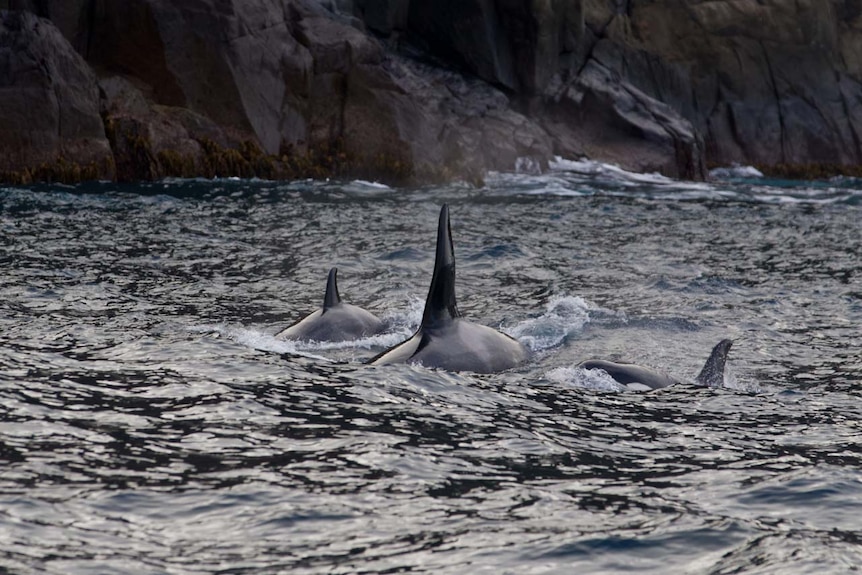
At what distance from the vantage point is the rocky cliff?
23828 millimetres

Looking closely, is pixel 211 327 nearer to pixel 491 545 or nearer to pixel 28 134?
pixel 491 545

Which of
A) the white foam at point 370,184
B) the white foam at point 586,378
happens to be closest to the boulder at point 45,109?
the white foam at point 370,184

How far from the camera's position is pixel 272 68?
92.5ft

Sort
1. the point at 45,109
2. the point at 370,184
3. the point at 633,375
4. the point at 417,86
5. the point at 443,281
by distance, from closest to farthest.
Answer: the point at 443,281, the point at 633,375, the point at 45,109, the point at 370,184, the point at 417,86

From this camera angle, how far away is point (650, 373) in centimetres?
882

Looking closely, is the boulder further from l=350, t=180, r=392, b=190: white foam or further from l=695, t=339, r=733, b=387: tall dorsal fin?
l=695, t=339, r=733, b=387: tall dorsal fin

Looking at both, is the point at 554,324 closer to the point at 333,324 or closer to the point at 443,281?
the point at 333,324

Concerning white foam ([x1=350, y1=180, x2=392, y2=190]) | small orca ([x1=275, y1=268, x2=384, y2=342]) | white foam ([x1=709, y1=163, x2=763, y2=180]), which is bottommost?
small orca ([x1=275, y1=268, x2=384, y2=342])

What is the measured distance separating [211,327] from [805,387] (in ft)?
16.7

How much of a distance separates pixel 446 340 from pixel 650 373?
1.57 meters

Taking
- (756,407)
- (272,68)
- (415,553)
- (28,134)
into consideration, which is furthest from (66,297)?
(272,68)

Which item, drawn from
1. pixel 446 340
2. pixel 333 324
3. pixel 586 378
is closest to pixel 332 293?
pixel 333 324

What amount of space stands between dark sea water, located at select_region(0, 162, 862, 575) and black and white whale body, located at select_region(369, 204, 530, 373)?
211 mm

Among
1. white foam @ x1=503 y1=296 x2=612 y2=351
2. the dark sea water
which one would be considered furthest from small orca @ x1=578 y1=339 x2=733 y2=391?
white foam @ x1=503 y1=296 x2=612 y2=351
